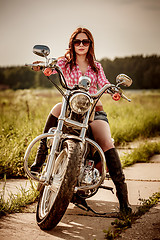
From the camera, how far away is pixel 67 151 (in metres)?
2.44

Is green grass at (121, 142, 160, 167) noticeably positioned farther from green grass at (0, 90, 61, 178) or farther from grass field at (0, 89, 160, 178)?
green grass at (0, 90, 61, 178)

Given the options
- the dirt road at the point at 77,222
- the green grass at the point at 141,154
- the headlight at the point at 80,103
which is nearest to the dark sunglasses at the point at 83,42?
the headlight at the point at 80,103

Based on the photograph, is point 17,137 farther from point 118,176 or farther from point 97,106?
point 118,176

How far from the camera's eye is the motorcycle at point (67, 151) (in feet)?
7.69

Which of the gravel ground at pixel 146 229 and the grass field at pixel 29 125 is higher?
the grass field at pixel 29 125

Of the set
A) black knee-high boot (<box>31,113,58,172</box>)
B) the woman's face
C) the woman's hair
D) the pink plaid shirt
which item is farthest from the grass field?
the woman's face

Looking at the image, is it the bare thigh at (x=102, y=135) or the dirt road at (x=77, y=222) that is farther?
the bare thigh at (x=102, y=135)

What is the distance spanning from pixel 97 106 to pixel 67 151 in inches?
34.1

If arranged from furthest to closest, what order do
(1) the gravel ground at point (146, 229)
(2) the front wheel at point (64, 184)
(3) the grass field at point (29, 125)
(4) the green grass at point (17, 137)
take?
1. (3) the grass field at point (29, 125)
2. (4) the green grass at point (17, 137)
3. (1) the gravel ground at point (146, 229)
4. (2) the front wheel at point (64, 184)

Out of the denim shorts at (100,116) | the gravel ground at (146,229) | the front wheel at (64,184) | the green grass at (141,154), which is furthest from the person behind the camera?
the green grass at (141,154)

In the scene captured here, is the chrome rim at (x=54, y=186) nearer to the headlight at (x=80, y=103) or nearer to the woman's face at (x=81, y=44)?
the headlight at (x=80, y=103)

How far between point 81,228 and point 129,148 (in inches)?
122

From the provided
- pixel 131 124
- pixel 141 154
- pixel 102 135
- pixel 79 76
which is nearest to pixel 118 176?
pixel 102 135

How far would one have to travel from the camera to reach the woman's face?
125 inches
